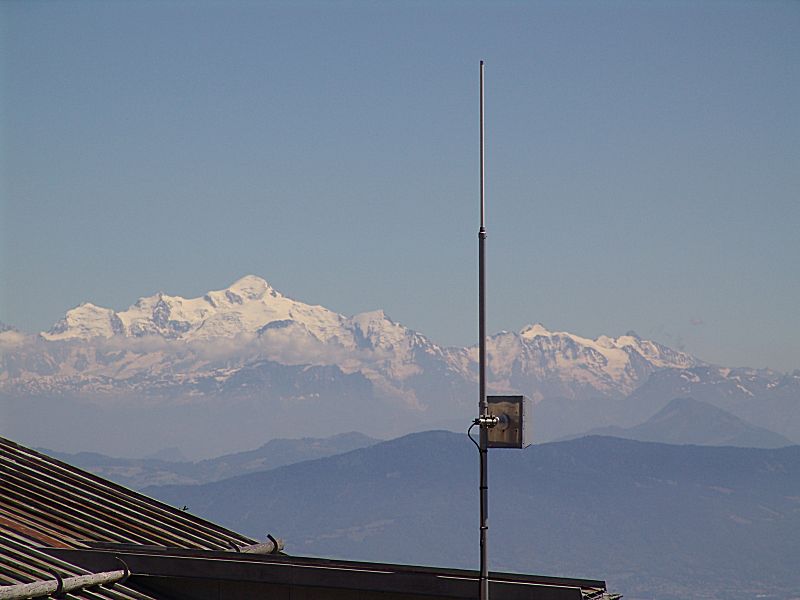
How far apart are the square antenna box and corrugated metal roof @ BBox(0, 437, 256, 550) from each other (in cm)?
1679

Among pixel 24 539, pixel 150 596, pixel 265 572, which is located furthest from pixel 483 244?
pixel 24 539

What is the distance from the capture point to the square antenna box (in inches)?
982

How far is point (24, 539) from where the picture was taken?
3594cm

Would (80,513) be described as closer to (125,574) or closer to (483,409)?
(125,574)

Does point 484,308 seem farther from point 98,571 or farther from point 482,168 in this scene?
point 98,571

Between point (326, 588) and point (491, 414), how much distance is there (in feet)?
22.9

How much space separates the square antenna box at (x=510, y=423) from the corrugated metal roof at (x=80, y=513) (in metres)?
16.8

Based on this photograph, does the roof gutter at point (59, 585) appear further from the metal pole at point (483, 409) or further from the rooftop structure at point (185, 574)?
the metal pole at point (483, 409)

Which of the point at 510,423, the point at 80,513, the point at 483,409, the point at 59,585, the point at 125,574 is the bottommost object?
the point at 59,585

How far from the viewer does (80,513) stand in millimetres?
43750

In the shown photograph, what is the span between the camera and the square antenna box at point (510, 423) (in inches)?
982

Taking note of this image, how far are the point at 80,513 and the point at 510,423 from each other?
2309cm

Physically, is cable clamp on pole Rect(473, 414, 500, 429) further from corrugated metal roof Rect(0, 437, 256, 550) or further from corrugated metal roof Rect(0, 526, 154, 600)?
corrugated metal roof Rect(0, 437, 256, 550)

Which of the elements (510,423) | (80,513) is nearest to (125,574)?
(80,513)
